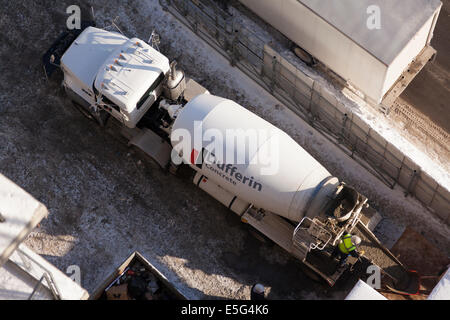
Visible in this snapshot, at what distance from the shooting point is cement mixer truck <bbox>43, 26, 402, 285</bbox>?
2041cm

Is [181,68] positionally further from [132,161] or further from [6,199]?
[6,199]

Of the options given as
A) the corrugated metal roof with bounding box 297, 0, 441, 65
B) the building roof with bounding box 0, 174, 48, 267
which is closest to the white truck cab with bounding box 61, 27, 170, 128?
the building roof with bounding box 0, 174, 48, 267

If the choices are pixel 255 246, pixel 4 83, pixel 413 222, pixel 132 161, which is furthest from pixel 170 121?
pixel 413 222

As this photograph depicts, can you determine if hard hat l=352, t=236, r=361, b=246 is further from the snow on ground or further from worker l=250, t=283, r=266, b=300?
worker l=250, t=283, r=266, b=300

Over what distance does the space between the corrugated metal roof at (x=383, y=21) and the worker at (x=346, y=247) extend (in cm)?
566

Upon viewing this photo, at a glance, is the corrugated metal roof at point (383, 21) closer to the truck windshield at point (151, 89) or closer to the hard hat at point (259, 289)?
the truck windshield at point (151, 89)

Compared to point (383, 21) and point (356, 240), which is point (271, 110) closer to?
point (383, 21)

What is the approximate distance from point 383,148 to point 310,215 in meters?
3.85

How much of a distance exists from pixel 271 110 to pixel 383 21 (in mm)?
5097

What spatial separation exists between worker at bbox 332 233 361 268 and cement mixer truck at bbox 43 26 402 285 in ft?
0.67

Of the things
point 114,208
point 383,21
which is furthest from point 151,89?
point 383,21

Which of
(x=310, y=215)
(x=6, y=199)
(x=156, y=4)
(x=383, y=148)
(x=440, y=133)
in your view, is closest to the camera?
(x=6, y=199)

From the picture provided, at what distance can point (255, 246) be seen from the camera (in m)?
22.6

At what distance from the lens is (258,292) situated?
67.1 ft
